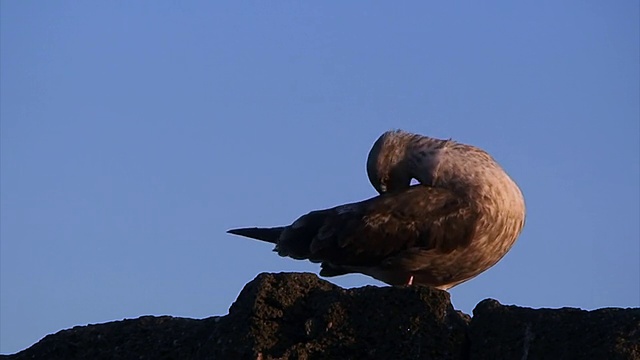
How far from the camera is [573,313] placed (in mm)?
4297

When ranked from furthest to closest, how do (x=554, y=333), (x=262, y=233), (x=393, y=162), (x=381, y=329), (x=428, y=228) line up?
(x=262, y=233) → (x=393, y=162) → (x=428, y=228) → (x=381, y=329) → (x=554, y=333)

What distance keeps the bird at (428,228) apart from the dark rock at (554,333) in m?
3.03

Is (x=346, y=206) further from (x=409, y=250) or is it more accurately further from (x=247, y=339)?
(x=247, y=339)

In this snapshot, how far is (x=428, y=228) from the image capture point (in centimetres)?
759

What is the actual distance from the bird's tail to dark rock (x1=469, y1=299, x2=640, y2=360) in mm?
4288

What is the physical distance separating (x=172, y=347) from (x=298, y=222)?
3405 millimetres

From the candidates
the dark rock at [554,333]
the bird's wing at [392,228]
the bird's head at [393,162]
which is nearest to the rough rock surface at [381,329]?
the dark rock at [554,333]

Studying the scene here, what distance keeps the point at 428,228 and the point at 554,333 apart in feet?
11.0

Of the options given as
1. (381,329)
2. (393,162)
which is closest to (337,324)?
(381,329)

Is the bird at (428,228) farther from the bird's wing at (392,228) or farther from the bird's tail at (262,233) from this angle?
the bird's tail at (262,233)

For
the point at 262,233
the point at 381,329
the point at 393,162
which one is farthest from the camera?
the point at 262,233

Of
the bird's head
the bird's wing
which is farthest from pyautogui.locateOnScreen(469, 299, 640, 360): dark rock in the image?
the bird's head

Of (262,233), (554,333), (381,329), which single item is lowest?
(554,333)

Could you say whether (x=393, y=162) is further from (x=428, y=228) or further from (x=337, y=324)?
(x=337, y=324)
